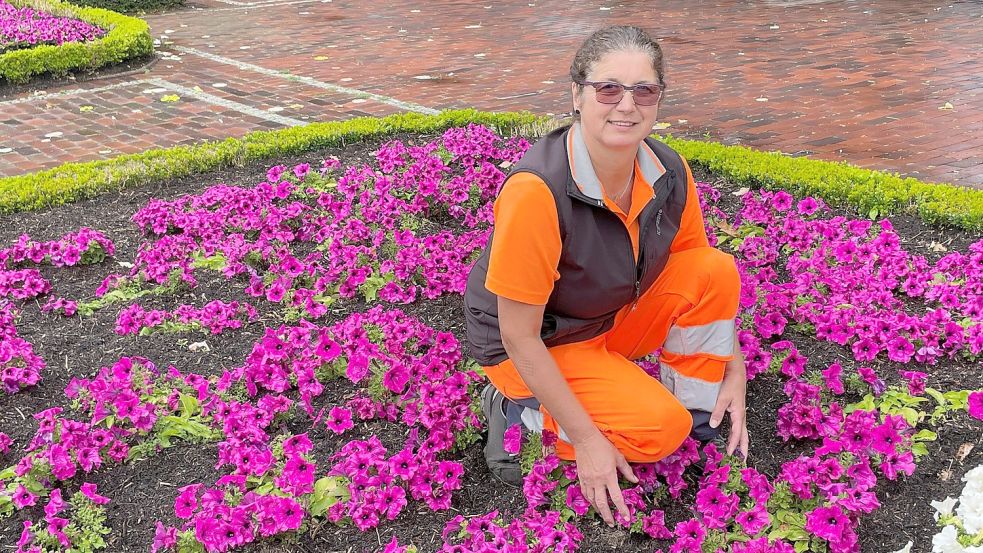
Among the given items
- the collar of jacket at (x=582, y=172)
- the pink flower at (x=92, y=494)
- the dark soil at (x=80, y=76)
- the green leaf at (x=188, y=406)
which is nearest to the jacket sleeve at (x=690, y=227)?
the collar of jacket at (x=582, y=172)

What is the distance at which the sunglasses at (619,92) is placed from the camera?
8.27ft

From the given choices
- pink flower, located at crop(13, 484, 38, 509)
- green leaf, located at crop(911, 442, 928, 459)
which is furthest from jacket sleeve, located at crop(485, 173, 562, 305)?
pink flower, located at crop(13, 484, 38, 509)

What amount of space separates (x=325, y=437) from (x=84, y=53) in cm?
724

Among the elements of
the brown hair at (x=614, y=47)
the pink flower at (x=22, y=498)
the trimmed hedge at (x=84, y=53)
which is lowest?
the pink flower at (x=22, y=498)

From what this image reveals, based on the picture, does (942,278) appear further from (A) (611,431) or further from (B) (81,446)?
(B) (81,446)

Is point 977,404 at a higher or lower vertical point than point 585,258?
lower

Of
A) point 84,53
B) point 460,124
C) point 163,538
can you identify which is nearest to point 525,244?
point 163,538

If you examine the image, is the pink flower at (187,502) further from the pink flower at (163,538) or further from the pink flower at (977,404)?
the pink flower at (977,404)

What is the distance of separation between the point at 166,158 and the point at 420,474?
3.91 metres

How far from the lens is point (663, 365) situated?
306 cm

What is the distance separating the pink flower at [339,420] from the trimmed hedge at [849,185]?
3.00 meters

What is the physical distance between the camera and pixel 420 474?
2902mm

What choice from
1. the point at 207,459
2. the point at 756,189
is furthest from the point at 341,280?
the point at 756,189

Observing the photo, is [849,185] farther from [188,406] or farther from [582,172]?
[188,406]
